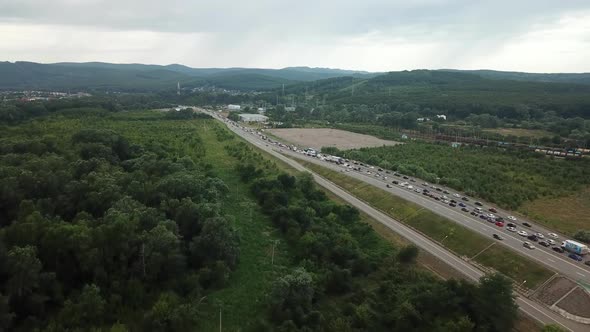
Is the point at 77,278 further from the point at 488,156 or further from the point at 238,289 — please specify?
the point at 488,156

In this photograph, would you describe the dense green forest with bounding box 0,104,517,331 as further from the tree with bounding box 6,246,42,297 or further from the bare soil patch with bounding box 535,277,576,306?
the bare soil patch with bounding box 535,277,576,306

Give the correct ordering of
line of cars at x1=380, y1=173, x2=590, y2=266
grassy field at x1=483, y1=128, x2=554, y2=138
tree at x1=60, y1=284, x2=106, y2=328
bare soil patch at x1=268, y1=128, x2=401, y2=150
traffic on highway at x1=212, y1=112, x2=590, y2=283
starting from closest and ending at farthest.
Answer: tree at x1=60, y1=284, x2=106, y2=328, traffic on highway at x1=212, y1=112, x2=590, y2=283, line of cars at x1=380, y1=173, x2=590, y2=266, bare soil patch at x1=268, y1=128, x2=401, y2=150, grassy field at x1=483, y1=128, x2=554, y2=138

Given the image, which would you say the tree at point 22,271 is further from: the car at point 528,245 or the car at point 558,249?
the car at point 558,249

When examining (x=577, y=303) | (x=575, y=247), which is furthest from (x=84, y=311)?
(x=575, y=247)

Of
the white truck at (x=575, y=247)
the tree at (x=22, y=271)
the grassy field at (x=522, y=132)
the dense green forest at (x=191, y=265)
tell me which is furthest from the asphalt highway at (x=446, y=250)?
the grassy field at (x=522, y=132)

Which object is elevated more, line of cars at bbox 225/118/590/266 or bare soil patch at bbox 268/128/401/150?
bare soil patch at bbox 268/128/401/150

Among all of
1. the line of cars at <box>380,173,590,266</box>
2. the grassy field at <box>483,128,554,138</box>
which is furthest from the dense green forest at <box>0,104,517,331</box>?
the grassy field at <box>483,128,554,138</box>

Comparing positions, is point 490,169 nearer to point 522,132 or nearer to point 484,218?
point 484,218
